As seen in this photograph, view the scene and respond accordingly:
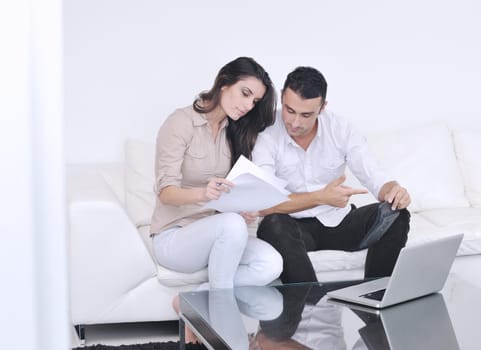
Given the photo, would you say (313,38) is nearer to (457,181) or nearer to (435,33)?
(435,33)

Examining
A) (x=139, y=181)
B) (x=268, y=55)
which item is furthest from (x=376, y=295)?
(x=268, y=55)

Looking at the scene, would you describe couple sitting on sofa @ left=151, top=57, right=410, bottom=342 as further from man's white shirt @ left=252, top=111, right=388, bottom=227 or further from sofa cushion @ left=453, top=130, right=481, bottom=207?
sofa cushion @ left=453, top=130, right=481, bottom=207

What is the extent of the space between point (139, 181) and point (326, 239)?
0.86 m

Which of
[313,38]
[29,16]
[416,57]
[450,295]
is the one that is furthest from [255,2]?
[29,16]

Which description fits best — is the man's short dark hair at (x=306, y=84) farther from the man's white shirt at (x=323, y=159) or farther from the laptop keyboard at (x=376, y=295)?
the laptop keyboard at (x=376, y=295)

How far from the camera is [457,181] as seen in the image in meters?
3.57

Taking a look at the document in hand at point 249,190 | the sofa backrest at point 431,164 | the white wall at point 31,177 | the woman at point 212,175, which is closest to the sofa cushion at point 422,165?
the sofa backrest at point 431,164

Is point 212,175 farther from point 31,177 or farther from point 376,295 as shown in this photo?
point 31,177

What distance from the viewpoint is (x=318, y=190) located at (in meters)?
2.76

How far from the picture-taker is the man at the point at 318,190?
272 centimetres

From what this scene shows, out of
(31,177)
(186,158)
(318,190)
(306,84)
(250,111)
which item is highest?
(31,177)

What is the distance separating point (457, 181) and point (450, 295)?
1.44 meters

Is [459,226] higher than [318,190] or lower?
lower

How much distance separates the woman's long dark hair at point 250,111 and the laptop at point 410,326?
816 millimetres
